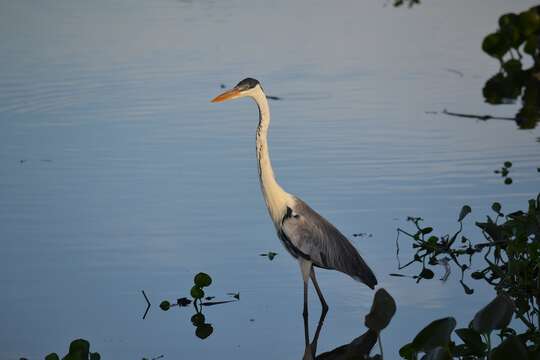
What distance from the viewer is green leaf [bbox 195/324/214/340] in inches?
208

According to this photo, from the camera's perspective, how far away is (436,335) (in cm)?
383

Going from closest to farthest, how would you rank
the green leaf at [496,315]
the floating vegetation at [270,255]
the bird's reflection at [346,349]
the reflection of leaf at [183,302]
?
1. the green leaf at [496,315]
2. the bird's reflection at [346,349]
3. the reflection of leaf at [183,302]
4. the floating vegetation at [270,255]

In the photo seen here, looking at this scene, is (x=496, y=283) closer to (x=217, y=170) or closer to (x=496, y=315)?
(x=496, y=315)

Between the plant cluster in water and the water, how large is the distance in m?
0.22

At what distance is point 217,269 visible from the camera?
6.21 m

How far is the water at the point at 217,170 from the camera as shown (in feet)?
18.2

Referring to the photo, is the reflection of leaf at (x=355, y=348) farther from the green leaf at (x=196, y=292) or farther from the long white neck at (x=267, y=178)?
the long white neck at (x=267, y=178)

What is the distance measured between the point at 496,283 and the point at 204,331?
1.77 meters

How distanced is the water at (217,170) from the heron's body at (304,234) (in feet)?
0.79

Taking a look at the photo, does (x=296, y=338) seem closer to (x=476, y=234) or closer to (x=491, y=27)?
(x=476, y=234)

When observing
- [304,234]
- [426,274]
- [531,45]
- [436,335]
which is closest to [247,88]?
[304,234]

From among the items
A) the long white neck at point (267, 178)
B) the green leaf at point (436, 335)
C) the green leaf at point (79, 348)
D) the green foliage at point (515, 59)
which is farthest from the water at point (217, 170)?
the green leaf at point (436, 335)

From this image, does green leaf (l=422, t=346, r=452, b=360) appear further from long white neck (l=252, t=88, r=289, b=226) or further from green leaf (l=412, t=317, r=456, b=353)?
long white neck (l=252, t=88, r=289, b=226)

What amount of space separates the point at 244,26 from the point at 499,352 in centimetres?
1249
